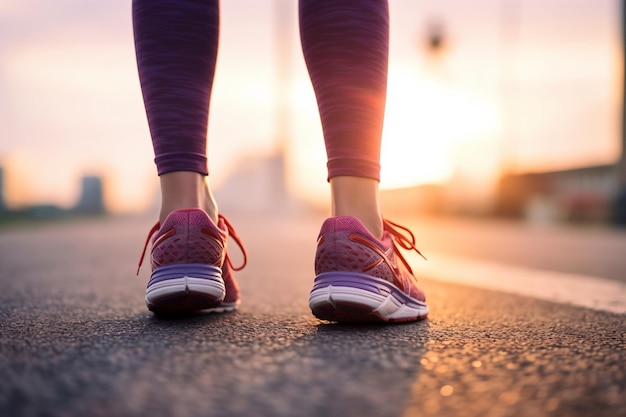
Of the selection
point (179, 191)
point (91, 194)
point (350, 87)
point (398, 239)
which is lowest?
point (91, 194)

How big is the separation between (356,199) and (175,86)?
470mm

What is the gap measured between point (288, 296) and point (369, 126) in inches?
24.8

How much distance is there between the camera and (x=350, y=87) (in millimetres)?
1205

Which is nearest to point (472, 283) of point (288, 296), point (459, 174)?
point (288, 296)

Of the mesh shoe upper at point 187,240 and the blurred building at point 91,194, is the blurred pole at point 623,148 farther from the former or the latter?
the blurred building at point 91,194

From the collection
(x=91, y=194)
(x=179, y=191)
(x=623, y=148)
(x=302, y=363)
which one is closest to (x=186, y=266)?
(x=179, y=191)

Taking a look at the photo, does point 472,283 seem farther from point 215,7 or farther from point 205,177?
point 215,7

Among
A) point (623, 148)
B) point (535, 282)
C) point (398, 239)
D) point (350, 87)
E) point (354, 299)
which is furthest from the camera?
point (623, 148)

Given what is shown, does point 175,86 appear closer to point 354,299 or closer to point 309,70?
point 309,70

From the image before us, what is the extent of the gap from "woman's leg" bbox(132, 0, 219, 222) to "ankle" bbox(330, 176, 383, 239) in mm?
309

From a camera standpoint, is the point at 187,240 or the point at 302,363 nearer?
the point at 302,363

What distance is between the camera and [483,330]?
1.11 meters

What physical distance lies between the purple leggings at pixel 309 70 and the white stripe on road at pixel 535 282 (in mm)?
765

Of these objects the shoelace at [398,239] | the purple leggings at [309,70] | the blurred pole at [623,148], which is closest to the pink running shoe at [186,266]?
the purple leggings at [309,70]
